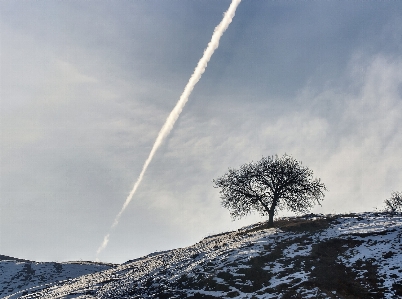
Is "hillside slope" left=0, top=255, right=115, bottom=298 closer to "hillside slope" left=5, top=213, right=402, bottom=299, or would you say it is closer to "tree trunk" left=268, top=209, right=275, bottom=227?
"hillside slope" left=5, top=213, right=402, bottom=299

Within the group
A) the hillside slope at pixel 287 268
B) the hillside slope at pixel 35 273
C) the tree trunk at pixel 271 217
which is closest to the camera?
the hillside slope at pixel 287 268

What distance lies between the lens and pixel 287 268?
24578 mm

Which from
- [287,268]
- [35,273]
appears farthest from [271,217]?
[35,273]

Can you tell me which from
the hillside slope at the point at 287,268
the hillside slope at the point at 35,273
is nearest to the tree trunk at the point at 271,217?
the hillside slope at the point at 287,268

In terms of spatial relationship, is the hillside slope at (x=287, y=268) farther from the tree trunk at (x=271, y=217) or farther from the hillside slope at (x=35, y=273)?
the hillside slope at (x=35, y=273)

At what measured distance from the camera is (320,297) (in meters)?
19.1

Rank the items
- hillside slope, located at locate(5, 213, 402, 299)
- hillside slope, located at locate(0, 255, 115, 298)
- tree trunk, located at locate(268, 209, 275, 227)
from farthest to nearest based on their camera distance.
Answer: hillside slope, located at locate(0, 255, 115, 298) < tree trunk, located at locate(268, 209, 275, 227) < hillside slope, located at locate(5, 213, 402, 299)

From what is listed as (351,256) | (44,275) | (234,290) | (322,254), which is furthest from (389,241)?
(44,275)

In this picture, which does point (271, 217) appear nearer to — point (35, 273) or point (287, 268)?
point (287, 268)

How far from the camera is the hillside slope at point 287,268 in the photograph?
68.1 feet

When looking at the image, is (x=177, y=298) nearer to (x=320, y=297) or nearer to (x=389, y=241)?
(x=320, y=297)

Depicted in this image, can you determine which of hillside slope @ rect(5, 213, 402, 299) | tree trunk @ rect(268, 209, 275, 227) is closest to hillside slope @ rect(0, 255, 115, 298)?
hillside slope @ rect(5, 213, 402, 299)

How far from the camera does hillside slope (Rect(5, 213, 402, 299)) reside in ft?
68.1

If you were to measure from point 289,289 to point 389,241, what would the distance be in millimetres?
11255
